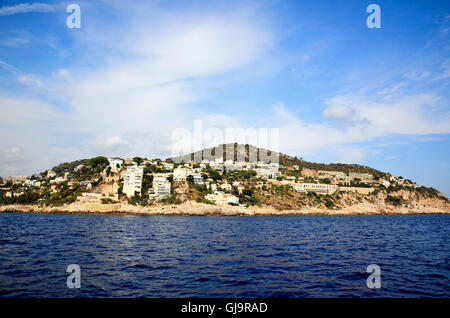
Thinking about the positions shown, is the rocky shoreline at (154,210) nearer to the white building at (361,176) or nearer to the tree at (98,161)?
the tree at (98,161)

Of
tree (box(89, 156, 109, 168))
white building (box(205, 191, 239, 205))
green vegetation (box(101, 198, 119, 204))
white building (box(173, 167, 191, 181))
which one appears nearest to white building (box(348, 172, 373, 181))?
white building (box(205, 191, 239, 205))

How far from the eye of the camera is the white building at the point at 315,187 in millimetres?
116062

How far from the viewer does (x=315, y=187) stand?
11944cm

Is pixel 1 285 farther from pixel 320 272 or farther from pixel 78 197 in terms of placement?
pixel 78 197

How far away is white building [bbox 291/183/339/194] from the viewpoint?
116 metres

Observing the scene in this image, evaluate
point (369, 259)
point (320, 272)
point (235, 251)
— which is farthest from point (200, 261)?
point (369, 259)

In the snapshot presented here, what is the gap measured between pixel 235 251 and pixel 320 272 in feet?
27.2

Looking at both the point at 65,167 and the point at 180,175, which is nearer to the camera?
the point at 180,175

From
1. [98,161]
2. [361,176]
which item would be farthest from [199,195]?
[361,176]

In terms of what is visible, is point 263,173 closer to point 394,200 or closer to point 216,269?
point 394,200

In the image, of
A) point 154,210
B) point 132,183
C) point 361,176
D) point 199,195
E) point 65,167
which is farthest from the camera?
point 65,167

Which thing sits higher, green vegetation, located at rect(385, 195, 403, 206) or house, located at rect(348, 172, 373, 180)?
house, located at rect(348, 172, 373, 180)

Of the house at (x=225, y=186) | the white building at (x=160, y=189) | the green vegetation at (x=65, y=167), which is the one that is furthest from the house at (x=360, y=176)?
the green vegetation at (x=65, y=167)

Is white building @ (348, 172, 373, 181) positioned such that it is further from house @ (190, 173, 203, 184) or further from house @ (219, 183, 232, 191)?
house @ (190, 173, 203, 184)
